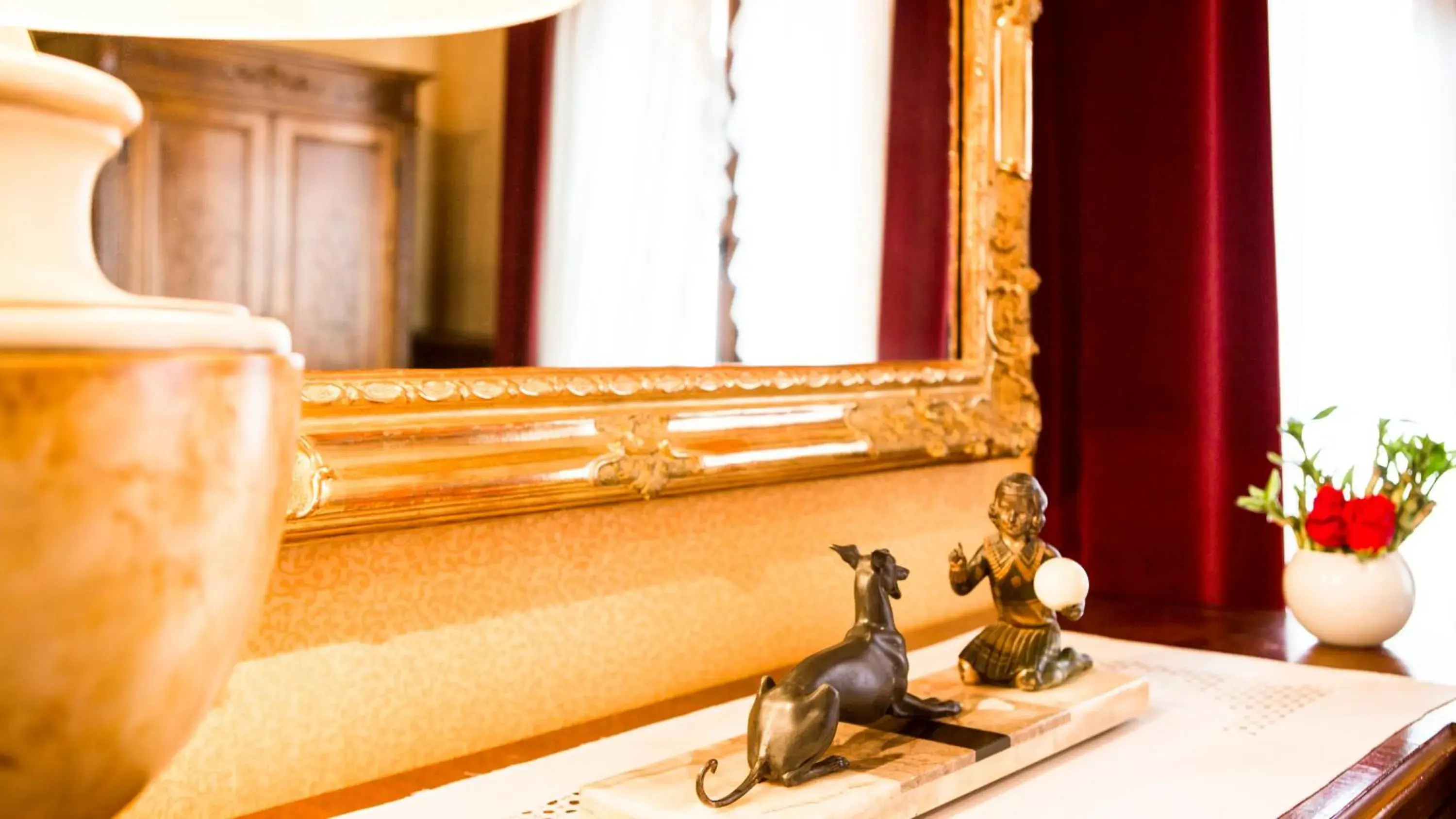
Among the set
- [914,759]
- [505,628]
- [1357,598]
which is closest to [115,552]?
[914,759]

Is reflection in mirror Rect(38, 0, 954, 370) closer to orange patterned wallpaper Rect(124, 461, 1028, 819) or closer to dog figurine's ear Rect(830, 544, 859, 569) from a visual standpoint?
orange patterned wallpaper Rect(124, 461, 1028, 819)

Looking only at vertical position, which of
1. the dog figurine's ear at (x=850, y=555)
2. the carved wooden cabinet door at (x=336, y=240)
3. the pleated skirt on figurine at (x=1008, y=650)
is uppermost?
the carved wooden cabinet door at (x=336, y=240)

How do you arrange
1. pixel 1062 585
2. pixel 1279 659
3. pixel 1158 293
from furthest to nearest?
pixel 1158 293 < pixel 1279 659 < pixel 1062 585

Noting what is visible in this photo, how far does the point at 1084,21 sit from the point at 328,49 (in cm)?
118

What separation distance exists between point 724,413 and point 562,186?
Result: 0.90 ft

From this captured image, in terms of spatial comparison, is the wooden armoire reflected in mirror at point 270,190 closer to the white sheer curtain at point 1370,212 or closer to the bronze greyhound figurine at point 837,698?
the bronze greyhound figurine at point 837,698

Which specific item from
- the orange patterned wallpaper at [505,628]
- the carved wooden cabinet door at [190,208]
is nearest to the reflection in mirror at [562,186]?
the carved wooden cabinet door at [190,208]

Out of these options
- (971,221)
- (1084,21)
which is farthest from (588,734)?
(1084,21)

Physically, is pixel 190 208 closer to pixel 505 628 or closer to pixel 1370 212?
pixel 505 628

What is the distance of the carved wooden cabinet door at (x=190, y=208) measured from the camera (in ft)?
2.56

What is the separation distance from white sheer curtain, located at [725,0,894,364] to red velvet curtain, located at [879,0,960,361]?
0.08 feet

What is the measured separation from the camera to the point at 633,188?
1.10 metres

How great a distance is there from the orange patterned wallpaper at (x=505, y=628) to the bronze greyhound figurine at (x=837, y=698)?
0.96ft

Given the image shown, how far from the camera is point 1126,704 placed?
1.05m
